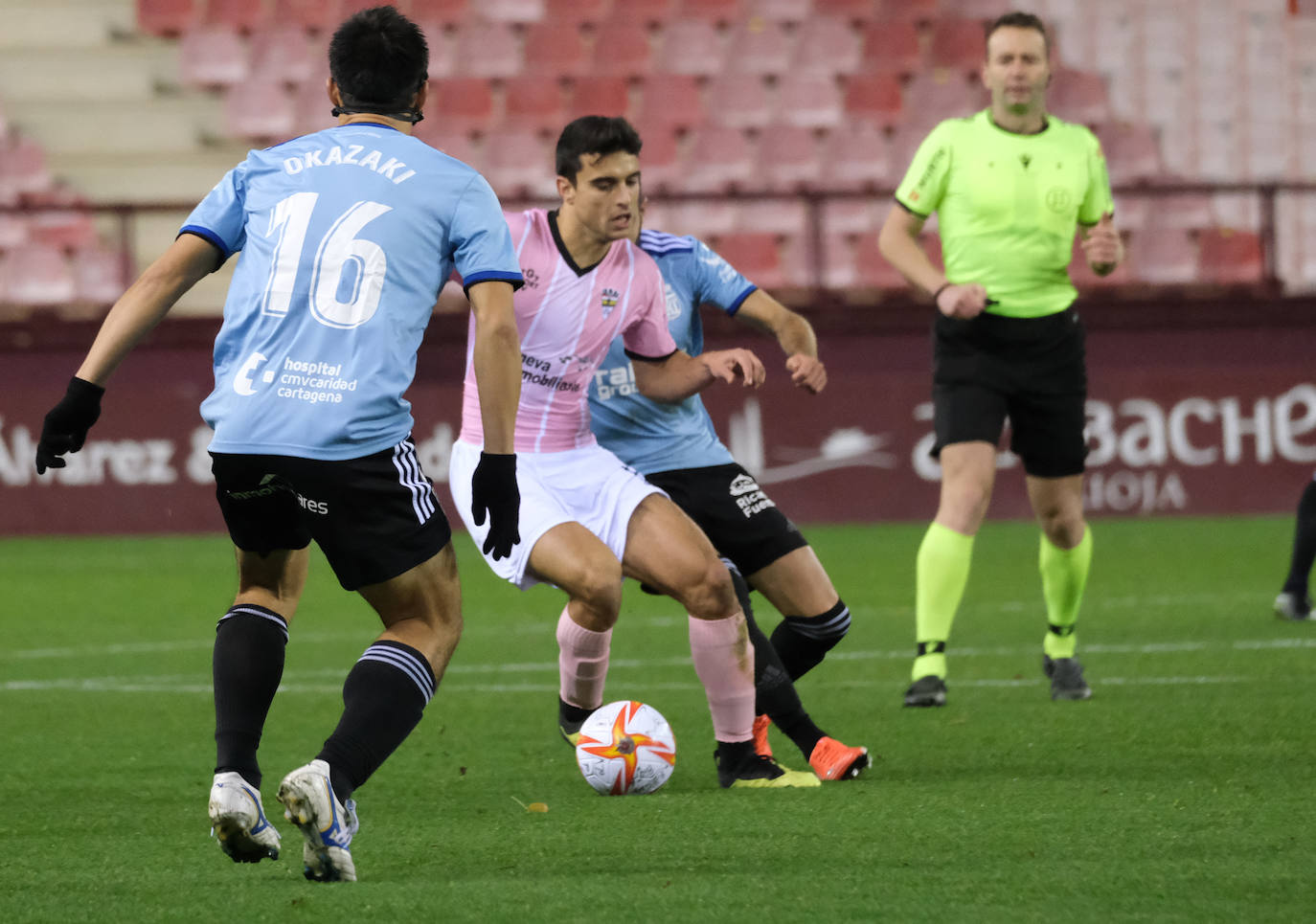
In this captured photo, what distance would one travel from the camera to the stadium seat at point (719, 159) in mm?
15852

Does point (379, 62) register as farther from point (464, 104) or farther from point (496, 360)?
point (464, 104)

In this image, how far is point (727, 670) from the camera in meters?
5.06

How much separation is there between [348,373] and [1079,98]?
1389 centimetres

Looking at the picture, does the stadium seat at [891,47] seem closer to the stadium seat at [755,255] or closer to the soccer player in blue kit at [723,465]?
the stadium seat at [755,255]

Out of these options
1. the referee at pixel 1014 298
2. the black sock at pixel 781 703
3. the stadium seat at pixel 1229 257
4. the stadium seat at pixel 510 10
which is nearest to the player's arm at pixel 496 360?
the black sock at pixel 781 703

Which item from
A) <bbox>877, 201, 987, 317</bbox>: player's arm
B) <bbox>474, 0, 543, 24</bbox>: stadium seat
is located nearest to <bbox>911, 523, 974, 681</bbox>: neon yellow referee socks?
<bbox>877, 201, 987, 317</bbox>: player's arm

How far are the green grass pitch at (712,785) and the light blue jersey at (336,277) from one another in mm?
916

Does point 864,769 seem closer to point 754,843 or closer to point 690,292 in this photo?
point 754,843

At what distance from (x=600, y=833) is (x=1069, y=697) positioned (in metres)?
2.61

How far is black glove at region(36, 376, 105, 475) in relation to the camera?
3855mm

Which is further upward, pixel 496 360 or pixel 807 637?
pixel 496 360

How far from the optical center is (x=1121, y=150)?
53.6ft

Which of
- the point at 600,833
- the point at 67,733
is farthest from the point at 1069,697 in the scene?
the point at 67,733

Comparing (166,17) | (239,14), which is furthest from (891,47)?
(166,17)
